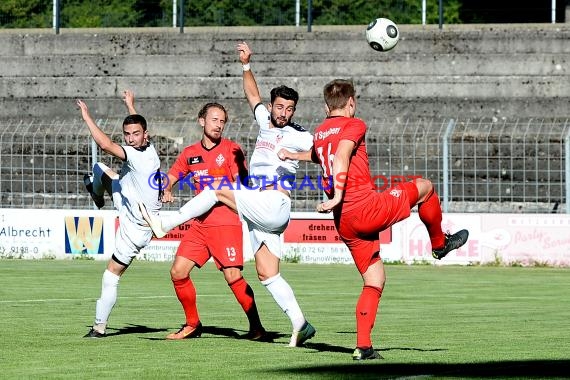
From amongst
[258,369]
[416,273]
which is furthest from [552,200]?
[258,369]

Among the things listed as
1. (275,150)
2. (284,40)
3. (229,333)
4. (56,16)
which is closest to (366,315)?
(275,150)

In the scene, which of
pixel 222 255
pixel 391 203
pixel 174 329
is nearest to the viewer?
pixel 391 203

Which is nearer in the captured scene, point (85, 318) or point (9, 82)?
point (85, 318)

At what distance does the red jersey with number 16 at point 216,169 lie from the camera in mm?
11906

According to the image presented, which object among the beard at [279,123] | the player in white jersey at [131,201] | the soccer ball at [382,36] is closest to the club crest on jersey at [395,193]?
the beard at [279,123]

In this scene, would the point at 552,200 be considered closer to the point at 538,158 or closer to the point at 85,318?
the point at 538,158

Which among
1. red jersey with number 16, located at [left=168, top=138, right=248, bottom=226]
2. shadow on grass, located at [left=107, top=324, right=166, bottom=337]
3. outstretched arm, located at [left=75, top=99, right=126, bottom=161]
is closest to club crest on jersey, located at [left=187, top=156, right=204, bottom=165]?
red jersey with number 16, located at [left=168, top=138, right=248, bottom=226]

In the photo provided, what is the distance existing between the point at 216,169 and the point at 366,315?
2.71m

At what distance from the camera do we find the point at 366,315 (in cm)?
988

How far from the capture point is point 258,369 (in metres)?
9.24

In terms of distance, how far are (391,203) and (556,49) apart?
22203 millimetres

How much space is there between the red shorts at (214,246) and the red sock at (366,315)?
2.23 metres

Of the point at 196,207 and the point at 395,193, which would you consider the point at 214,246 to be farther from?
the point at 395,193

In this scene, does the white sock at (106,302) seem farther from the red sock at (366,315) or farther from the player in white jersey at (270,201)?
the red sock at (366,315)
